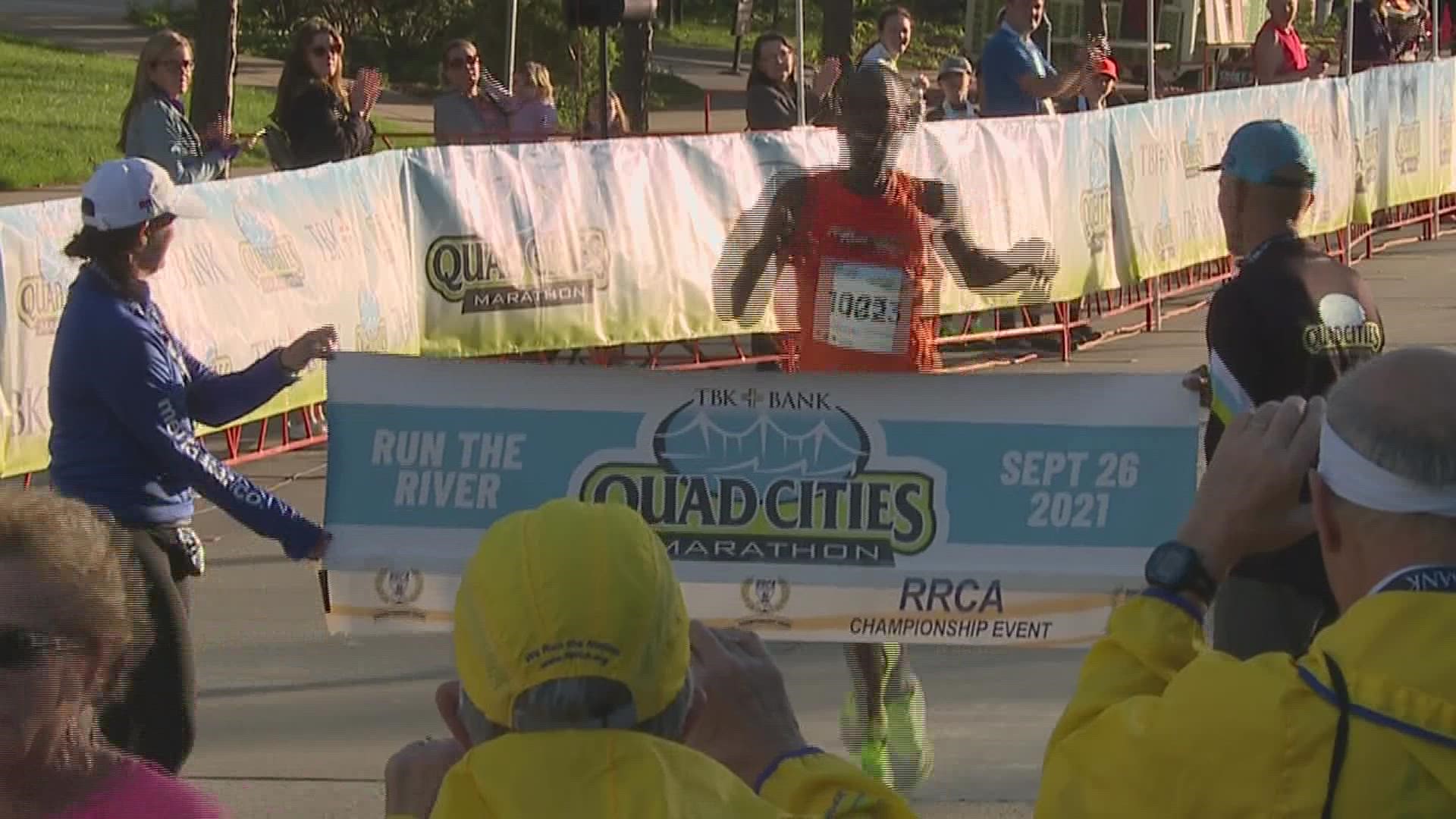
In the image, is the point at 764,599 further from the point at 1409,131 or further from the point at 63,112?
the point at 63,112

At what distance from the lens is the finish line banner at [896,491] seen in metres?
5.46

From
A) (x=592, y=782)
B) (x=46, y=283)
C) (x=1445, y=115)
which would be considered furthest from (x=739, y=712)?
(x=1445, y=115)

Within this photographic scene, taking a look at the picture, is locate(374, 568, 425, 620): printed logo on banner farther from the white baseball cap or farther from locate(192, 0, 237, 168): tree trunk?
locate(192, 0, 237, 168): tree trunk

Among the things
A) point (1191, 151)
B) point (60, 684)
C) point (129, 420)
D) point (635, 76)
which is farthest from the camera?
point (635, 76)

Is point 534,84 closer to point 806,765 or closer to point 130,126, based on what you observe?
point 130,126

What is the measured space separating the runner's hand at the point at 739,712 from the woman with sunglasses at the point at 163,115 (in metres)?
9.08

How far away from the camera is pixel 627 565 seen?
2357 mm

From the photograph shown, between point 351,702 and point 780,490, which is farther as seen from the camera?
point 351,702

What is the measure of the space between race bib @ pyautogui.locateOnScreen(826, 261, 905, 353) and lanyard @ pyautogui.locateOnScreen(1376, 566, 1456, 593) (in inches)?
127

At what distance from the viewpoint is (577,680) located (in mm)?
2332

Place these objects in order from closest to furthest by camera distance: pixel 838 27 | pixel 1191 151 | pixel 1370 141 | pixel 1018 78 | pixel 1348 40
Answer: pixel 1018 78
pixel 1191 151
pixel 1370 141
pixel 1348 40
pixel 838 27

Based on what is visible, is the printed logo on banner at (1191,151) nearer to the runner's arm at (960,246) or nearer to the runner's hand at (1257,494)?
the runner's arm at (960,246)

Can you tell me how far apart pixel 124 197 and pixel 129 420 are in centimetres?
54

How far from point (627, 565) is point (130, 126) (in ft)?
31.8
